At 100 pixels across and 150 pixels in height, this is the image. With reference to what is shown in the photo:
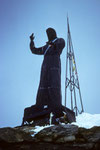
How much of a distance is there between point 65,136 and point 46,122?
2034 millimetres

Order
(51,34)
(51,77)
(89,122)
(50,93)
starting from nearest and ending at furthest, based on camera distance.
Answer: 1. (89,122)
2. (50,93)
3. (51,77)
4. (51,34)

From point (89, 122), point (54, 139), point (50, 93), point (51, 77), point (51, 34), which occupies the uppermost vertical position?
A: point (51, 34)

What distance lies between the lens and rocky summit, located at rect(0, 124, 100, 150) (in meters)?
3.15

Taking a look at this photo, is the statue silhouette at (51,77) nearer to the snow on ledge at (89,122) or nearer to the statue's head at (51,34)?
the statue's head at (51,34)

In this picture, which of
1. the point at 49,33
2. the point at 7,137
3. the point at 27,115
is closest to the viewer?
the point at 7,137

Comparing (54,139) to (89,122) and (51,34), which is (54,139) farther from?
(51,34)

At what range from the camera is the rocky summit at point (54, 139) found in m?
3.15

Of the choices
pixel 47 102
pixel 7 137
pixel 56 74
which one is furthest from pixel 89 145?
pixel 56 74

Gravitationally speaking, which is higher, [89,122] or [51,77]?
[51,77]

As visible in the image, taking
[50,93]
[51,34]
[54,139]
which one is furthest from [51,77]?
[54,139]

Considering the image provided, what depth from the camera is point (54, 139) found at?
339 centimetres

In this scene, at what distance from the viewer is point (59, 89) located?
6379 millimetres

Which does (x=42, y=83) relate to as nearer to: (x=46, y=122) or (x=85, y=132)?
(x=46, y=122)

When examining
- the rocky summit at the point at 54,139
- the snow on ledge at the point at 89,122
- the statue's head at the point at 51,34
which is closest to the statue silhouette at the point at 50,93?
the statue's head at the point at 51,34
